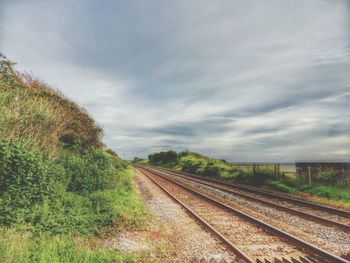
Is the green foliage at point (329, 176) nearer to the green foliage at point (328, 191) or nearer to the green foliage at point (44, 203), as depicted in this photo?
the green foliage at point (328, 191)

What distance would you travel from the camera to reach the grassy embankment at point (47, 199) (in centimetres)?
658

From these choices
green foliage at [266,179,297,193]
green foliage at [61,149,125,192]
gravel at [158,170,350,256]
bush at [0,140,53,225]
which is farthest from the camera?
green foliage at [266,179,297,193]

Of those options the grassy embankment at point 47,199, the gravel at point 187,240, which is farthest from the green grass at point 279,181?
the grassy embankment at point 47,199

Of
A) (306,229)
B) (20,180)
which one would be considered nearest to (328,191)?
(306,229)

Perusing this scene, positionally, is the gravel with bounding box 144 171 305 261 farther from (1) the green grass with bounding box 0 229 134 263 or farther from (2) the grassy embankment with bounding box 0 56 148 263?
(1) the green grass with bounding box 0 229 134 263

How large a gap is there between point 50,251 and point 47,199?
163 inches

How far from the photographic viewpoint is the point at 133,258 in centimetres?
651

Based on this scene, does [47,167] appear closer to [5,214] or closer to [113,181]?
[5,214]

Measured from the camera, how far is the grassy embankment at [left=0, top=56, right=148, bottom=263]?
6578mm

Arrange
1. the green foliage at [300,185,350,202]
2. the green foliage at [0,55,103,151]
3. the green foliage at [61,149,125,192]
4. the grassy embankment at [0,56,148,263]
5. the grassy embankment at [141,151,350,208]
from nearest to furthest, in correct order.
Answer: the grassy embankment at [0,56,148,263], the green foliage at [0,55,103,151], the green foliage at [61,149,125,192], the green foliage at [300,185,350,202], the grassy embankment at [141,151,350,208]

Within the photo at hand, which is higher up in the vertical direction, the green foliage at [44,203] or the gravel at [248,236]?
the green foliage at [44,203]

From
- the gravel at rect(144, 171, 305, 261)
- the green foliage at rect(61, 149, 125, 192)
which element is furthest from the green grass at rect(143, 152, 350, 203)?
the green foliage at rect(61, 149, 125, 192)

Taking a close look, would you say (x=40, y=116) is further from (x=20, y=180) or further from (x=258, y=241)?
(x=258, y=241)

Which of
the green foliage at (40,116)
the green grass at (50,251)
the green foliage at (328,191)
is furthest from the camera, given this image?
the green foliage at (328,191)
